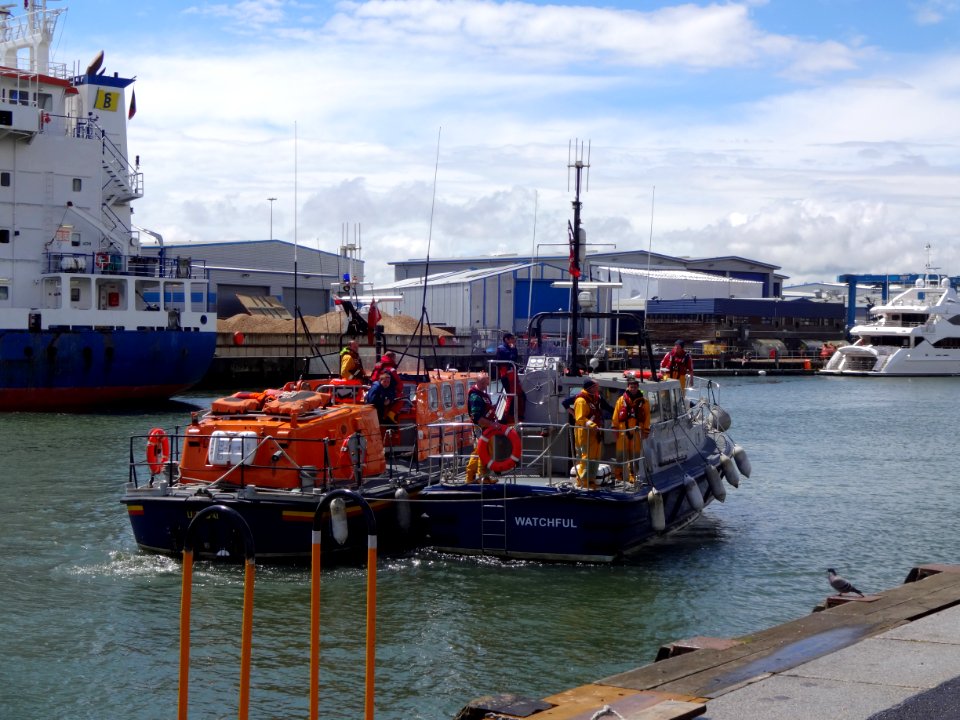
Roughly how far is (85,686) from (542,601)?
18.4ft

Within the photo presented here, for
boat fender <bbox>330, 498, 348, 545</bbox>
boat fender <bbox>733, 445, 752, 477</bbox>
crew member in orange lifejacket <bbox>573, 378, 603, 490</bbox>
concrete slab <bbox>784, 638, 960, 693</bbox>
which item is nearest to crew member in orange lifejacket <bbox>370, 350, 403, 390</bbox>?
crew member in orange lifejacket <bbox>573, 378, 603, 490</bbox>

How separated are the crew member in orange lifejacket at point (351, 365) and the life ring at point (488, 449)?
3.84m

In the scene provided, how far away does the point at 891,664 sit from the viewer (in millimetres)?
8555

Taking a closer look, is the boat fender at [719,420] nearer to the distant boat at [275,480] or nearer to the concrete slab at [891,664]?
the distant boat at [275,480]

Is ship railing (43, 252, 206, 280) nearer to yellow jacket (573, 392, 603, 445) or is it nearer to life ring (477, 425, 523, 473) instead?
life ring (477, 425, 523, 473)

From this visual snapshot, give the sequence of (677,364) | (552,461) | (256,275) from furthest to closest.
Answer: (256,275), (677,364), (552,461)

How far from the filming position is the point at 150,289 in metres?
45.4

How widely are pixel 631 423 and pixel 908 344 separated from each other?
65651mm

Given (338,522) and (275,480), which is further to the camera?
(275,480)

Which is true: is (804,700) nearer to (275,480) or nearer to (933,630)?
(933,630)

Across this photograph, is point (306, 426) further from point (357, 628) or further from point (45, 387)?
point (45, 387)

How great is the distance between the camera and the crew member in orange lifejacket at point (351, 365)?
760 inches

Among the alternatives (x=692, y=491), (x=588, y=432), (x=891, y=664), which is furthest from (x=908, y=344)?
(x=891, y=664)

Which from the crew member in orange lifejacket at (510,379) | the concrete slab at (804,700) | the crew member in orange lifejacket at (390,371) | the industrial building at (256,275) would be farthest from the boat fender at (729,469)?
the industrial building at (256,275)
